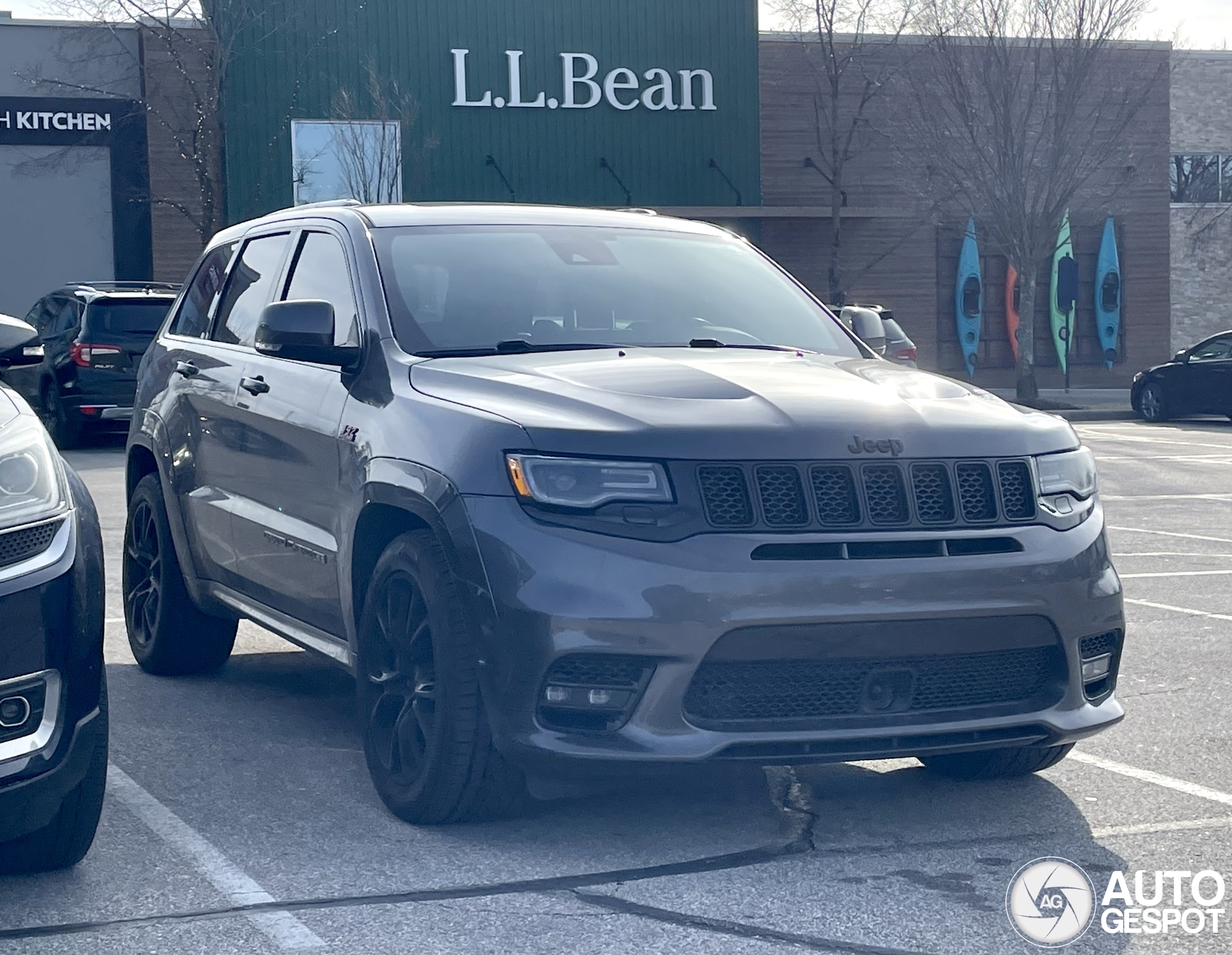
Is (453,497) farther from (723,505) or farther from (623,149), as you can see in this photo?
(623,149)

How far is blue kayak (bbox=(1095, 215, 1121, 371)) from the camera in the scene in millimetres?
37750

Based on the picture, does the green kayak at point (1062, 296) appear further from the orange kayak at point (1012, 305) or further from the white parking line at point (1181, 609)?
the white parking line at point (1181, 609)

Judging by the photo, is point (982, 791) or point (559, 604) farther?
point (982, 791)

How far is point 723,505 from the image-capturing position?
4.13m

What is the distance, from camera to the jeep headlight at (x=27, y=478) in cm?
382

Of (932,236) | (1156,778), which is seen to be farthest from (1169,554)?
(932,236)

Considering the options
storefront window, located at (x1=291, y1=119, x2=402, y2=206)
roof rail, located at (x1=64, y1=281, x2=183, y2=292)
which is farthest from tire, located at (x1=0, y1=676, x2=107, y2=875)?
storefront window, located at (x1=291, y1=119, x2=402, y2=206)

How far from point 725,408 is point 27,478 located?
1.68m

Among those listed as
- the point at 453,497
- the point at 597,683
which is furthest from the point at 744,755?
the point at 453,497

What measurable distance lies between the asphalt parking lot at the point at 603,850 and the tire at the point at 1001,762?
5 centimetres

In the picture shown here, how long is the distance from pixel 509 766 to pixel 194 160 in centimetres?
2789

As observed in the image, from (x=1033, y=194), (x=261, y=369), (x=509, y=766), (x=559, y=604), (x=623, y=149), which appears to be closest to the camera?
(x=559, y=604)

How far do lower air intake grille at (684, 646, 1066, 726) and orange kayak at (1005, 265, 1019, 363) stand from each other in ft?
108

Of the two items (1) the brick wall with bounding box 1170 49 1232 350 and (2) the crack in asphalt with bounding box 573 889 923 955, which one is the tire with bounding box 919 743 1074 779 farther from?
(1) the brick wall with bounding box 1170 49 1232 350
